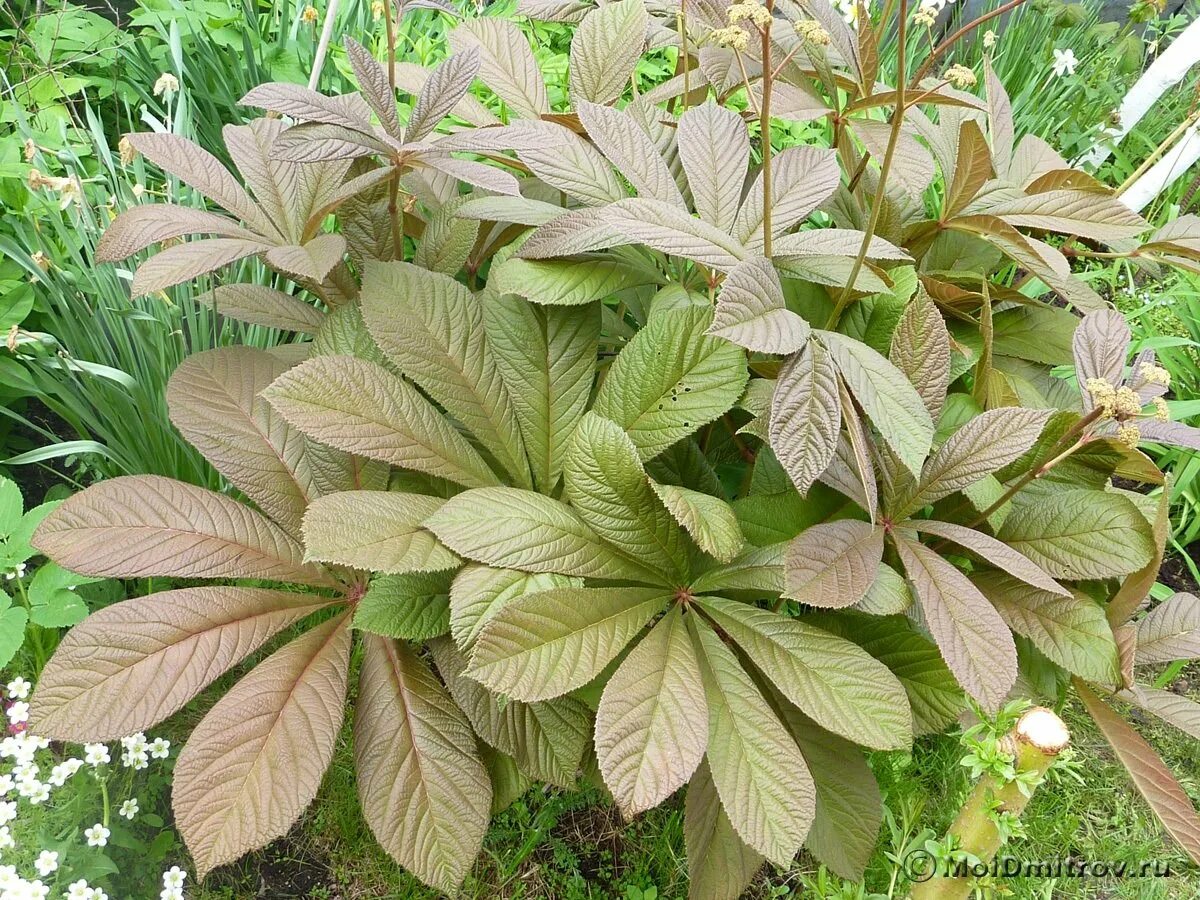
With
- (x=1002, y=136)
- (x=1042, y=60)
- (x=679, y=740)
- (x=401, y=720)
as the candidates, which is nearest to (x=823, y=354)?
(x=679, y=740)

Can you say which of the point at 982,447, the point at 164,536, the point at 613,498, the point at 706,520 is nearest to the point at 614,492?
the point at 613,498

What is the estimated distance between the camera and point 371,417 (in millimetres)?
1145

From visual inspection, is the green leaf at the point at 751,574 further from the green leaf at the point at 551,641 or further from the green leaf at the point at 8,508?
the green leaf at the point at 8,508

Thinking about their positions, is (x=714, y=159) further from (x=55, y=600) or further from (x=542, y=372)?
(x=55, y=600)

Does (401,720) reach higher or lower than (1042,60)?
lower

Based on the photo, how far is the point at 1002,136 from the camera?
5.38 ft

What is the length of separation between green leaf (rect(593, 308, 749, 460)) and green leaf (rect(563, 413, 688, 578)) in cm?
9

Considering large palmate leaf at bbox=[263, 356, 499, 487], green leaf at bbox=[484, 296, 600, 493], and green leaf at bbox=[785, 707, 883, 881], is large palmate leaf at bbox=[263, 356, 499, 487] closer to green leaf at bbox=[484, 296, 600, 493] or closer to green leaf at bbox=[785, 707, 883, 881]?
green leaf at bbox=[484, 296, 600, 493]

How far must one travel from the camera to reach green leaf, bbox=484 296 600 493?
1.25 m

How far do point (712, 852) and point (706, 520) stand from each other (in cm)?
47

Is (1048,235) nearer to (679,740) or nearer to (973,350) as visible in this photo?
(973,350)

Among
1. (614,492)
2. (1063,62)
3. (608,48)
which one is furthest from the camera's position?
(1063,62)

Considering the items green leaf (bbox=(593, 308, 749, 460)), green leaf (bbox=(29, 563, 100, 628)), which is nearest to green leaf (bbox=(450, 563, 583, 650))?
green leaf (bbox=(593, 308, 749, 460))

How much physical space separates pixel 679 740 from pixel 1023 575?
467 mm
